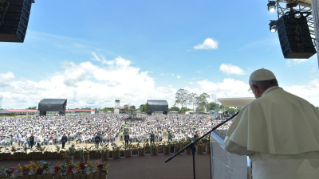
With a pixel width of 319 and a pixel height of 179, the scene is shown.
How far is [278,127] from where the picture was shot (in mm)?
1194

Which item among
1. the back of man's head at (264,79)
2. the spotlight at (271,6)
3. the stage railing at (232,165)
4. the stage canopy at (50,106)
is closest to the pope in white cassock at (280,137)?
the back of man's head at (264,79)

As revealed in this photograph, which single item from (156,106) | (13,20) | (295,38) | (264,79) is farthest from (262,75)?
(156,106)

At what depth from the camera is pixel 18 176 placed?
4.29 metres

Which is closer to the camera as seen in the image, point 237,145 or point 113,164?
point 237,145

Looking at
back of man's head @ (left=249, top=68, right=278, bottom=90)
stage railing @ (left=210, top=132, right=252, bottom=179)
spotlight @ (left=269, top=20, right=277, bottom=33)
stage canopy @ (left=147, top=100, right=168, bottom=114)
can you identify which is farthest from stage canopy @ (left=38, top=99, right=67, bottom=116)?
back of man's head @ (left=249, top=68, right=278, bottom=90)

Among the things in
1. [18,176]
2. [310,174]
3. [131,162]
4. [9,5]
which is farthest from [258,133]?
[131,162]

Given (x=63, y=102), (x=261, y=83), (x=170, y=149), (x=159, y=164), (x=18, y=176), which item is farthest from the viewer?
(x=63, y=102)

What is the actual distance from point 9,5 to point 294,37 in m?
8.92

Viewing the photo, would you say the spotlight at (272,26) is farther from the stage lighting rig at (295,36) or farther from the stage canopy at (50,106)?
the stage canopy at (50,106)

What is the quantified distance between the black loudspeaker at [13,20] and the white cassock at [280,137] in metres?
5.67

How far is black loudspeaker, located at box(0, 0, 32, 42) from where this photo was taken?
452cm

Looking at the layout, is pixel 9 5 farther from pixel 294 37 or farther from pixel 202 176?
pixel 294 37

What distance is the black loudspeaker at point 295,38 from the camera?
610 centimetres

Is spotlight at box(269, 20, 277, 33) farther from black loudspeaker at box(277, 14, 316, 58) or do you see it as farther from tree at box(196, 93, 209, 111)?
tree at box(196, 93, 209, 111)
